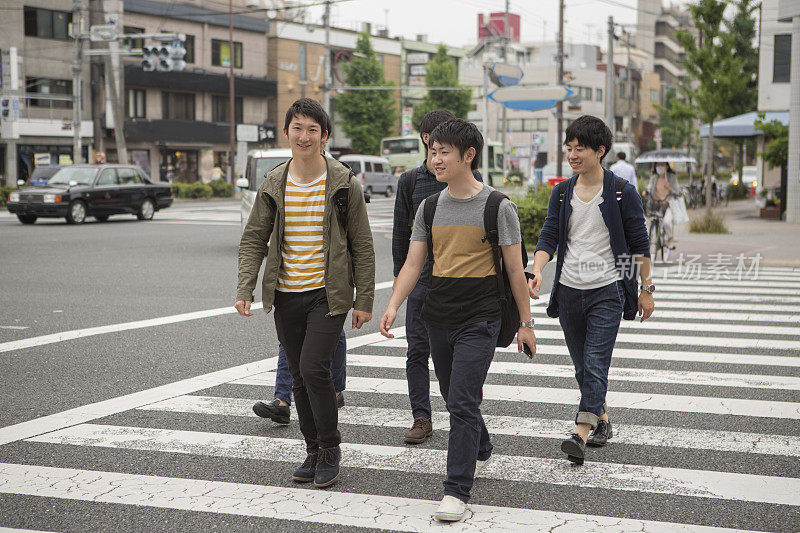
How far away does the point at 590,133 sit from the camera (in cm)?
477

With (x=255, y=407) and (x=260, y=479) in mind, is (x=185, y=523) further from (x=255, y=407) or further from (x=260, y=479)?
(x=255, y=407)

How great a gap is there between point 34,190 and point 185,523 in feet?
74.7

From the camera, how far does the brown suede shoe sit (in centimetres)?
510

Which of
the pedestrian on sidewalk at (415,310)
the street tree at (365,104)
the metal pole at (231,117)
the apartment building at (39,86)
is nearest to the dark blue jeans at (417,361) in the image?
the pedestrian on sidewalk at (415,310)

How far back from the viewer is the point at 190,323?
930cm

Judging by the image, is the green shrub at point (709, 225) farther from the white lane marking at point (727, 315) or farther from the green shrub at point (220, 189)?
the green shrub at point (220, 189)

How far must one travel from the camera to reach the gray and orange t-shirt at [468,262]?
4.02 metres

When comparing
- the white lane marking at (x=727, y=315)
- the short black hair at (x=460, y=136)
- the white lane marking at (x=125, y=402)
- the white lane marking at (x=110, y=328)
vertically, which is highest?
the short black hair at (x=460, y=136)

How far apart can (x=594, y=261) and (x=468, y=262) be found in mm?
1098

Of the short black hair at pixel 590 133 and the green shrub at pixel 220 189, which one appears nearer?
the short black hair at pixel 590 133

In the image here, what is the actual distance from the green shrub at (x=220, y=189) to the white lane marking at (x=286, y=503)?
139 feet

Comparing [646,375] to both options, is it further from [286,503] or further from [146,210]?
[146,210]

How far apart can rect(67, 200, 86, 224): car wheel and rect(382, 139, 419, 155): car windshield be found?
32.8m

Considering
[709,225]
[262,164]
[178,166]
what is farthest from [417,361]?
[178,166]
